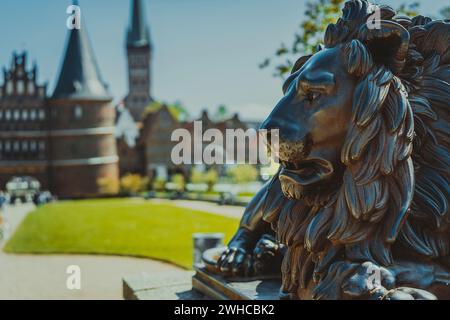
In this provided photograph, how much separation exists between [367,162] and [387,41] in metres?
0.48

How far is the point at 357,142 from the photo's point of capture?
1.77 m

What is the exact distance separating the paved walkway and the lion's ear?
505cm

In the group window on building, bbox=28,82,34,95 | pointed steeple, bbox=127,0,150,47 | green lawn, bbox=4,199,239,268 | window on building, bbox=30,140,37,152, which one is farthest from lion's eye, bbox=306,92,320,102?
pointed steeple, bbox=127,0,150,47

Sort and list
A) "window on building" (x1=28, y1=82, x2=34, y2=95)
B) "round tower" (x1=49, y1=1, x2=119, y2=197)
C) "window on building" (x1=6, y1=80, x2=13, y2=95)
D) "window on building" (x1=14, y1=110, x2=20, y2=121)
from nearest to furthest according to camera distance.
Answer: "round tower" (x1=49, y1=1, x2=119, y2=197) < "window on building" (x1=6, y1=80, x2=13, y2=95) < "window on building" (x1=28, y1=82, x2=34, y2=95) < "window on building" (x1=14, y1=110, x2=20, y2=121)

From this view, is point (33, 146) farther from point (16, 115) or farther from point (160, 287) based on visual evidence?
point (160, 287)

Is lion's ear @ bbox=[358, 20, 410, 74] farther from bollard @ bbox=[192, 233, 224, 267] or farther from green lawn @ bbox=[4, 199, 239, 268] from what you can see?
green lawn @ bbox=[4, 199, 239, 268]

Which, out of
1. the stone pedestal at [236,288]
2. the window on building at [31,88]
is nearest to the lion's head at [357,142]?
the stone pedestal at [236,288]

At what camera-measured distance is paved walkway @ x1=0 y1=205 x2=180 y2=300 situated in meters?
7.43

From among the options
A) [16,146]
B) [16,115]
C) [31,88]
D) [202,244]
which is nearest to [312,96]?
[202,244]

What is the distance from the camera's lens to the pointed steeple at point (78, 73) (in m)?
44.1

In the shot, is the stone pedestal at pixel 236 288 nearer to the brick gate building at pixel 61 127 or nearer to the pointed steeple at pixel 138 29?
the brick gate building at pixel 61 127

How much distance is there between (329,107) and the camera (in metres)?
1.85
